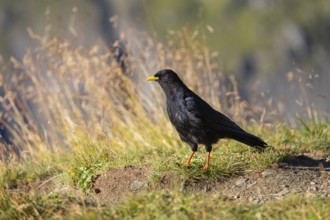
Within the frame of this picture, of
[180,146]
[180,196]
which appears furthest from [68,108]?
[180,196]

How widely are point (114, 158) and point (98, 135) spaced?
873 mm

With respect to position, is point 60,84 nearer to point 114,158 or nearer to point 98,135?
point 98,135

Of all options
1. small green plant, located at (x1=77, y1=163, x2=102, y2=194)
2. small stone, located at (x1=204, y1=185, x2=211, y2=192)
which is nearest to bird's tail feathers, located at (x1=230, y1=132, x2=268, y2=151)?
small stone, located at (x1=204, y1=185, x2=211, y2=192)

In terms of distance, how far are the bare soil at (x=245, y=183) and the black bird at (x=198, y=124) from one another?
40 centimetres

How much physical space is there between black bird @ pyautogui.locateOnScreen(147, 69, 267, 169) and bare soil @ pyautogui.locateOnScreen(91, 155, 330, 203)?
15.9 inches

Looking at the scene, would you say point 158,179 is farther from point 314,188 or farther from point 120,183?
point 314,188

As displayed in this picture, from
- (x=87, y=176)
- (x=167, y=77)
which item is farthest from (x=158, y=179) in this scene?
(x=167, y=77)

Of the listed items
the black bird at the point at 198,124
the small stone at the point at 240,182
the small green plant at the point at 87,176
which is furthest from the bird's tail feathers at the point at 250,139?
the small green plant at the point at 87,176

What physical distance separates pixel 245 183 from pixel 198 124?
0.82 m

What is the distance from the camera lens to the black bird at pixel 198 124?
6.04 meters

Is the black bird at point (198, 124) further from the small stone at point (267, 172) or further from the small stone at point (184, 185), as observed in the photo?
the small stone at point (267, 172)

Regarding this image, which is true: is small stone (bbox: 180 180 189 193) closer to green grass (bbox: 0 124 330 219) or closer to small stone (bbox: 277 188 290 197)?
green grass (bbox: 0 124 330 219)

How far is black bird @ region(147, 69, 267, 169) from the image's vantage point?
604cm

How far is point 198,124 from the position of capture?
6.04m
